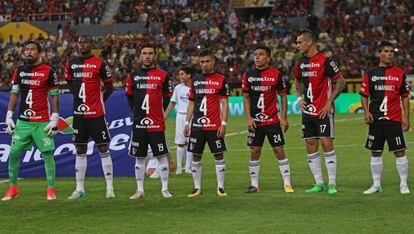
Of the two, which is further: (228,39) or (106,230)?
(228,39)

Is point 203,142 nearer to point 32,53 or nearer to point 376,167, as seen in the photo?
point 376,167

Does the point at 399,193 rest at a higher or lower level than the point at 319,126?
lower

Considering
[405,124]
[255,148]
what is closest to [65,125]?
[255,148]

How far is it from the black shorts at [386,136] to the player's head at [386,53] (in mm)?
945

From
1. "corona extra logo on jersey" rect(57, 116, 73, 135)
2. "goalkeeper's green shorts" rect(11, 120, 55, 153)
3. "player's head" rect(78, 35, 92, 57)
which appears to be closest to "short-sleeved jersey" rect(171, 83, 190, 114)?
"corona extra logo on jersey" rect(57, 116, 73, 135)

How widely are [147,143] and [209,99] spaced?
123 centimetres

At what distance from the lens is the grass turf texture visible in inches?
497

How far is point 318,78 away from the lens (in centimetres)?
1569

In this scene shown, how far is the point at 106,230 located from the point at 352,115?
28278mm

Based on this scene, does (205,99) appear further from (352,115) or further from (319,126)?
(352,115)

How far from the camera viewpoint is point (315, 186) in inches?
632

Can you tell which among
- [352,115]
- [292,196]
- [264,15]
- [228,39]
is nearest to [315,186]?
[292,196]

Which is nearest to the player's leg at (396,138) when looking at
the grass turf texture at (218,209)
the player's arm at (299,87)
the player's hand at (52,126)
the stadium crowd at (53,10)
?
the grass turf texture at (218,209)

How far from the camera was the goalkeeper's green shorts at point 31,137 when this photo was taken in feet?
51.0
